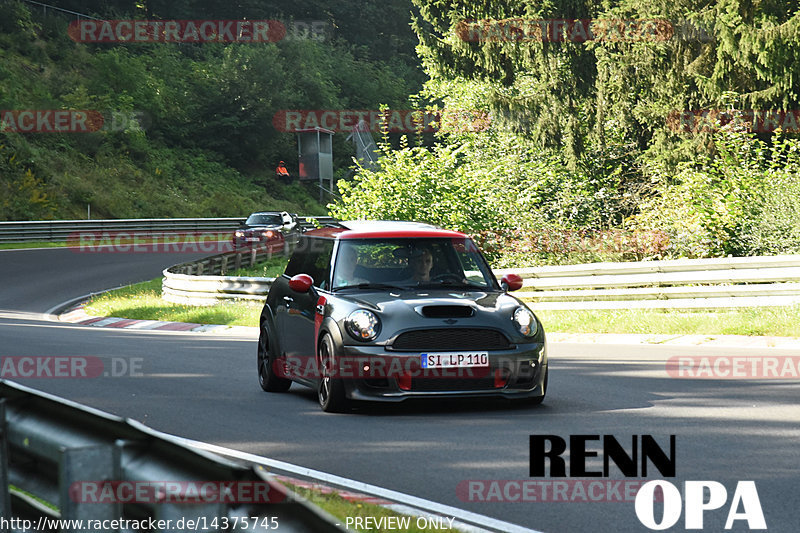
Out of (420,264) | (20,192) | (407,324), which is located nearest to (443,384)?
(407,324)

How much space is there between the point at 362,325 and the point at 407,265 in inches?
48.8

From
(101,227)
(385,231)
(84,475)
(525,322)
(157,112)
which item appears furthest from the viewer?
(157,112)

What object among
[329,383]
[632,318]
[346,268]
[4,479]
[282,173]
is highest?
[4,479]

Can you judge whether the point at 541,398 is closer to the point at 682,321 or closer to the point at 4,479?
the point at 4,479

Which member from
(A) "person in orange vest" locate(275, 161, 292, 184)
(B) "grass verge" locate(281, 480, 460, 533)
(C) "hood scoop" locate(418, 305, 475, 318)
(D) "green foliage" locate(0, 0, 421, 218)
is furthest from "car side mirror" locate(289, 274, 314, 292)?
(A) "person in orange vest" locate(275, 161, 292, 184)

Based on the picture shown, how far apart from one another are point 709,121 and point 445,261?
1549cm

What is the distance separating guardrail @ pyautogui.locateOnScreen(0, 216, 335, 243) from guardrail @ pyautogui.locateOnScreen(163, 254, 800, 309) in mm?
21684

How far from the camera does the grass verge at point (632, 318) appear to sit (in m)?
15.3

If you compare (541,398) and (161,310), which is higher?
(541,398)

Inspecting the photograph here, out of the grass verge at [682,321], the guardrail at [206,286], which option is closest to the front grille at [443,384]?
the grass verge at [682,321]

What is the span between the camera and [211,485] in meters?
2.91

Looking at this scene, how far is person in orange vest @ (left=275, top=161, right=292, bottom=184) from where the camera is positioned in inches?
2660

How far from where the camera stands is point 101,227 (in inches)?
1884

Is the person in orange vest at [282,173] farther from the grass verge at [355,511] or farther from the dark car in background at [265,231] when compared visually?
the grass verge at [355,511]
